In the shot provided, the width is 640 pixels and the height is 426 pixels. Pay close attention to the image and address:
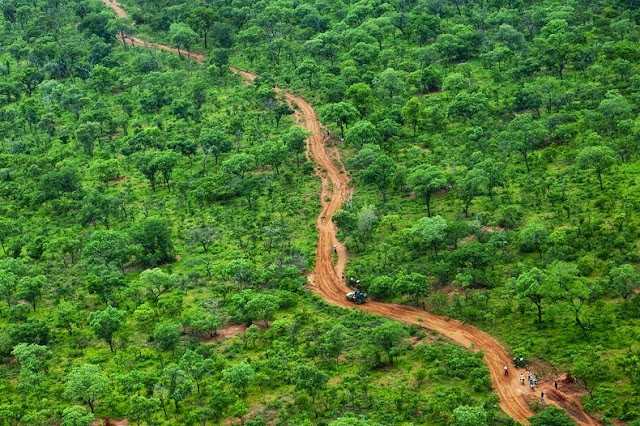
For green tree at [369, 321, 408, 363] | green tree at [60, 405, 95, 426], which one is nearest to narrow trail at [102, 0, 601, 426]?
green tree at [369, 321, 408, 363]

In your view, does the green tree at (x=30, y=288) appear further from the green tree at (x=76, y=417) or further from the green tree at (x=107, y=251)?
the green tree at (x=76, y=417)

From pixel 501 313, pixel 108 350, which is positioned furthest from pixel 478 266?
pixel 108 350

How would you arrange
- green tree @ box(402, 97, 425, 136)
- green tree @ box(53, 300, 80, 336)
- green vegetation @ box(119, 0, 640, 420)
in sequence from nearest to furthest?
green vegetation @ box(119, 0, 640, 420) → green tree @ box(53, 300, 80, 336) → green tree @ box(402, 97, 425, 136)

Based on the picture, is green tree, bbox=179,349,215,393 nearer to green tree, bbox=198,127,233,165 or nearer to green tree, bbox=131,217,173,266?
green tree, bbox=131,217,173,266

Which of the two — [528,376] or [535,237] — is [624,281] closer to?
[535,237]

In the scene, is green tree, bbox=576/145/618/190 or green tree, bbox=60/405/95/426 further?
green tree, bbox=576/145/618/190

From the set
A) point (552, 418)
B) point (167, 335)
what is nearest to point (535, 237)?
point (552, 418)

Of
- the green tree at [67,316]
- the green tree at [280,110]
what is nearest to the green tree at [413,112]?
the green tree at [280,110]
